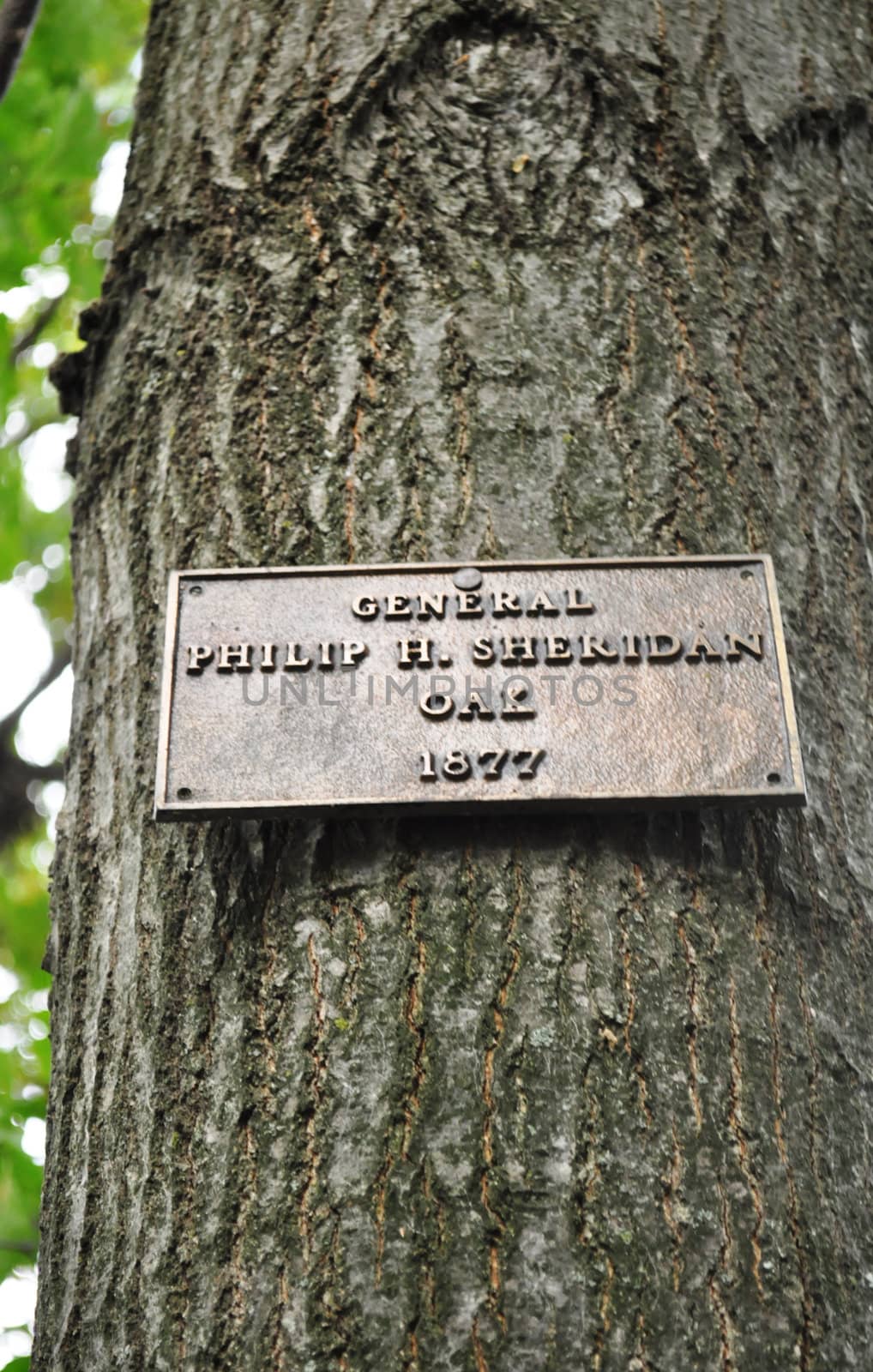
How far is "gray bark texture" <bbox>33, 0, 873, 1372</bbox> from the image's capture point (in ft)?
5.50

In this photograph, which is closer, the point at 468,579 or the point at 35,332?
the point at 468,579

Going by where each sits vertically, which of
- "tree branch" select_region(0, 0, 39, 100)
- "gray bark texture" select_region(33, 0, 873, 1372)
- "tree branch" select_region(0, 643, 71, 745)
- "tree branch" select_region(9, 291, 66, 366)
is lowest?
"gray bark texture" select_region(33, 0, 873, 1372)

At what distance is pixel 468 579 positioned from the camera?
206 cm

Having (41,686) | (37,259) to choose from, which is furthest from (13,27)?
(41,686)

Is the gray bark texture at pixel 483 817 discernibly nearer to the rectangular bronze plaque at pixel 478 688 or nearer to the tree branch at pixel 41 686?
the rectangular bronze plaque at pixel 478 688

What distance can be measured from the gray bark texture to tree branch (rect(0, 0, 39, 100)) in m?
0.29

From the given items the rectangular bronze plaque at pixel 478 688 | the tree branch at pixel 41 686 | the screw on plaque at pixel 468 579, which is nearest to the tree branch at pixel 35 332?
the tree branch at pixel 41 686

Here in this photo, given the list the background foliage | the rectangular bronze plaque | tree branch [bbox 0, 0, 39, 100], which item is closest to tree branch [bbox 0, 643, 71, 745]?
the background foliage

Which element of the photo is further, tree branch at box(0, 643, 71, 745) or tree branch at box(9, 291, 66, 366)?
tree branch at box(0, 643, 71, 745)

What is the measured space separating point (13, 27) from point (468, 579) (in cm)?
161

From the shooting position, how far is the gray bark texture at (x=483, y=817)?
1.68 metres

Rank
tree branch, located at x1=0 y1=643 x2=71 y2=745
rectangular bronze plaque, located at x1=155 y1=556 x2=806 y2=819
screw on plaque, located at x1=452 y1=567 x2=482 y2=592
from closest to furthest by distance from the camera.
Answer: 1. rectangular bronze plaque, located at x1=155 y1=556 x2=806 y2=819
2. screw on plaque, located at x1=452 y1=567 x2=482 y2=592
3. tree branch, located at x1=0 y1=643 x2=71 y2=745

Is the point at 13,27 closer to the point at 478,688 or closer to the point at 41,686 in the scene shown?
the point at 478,688

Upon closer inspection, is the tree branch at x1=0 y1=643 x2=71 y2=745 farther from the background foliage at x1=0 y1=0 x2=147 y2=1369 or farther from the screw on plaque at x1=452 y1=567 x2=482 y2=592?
the screw on plaque at x1=452 y1=567 x2=482 y2=592
